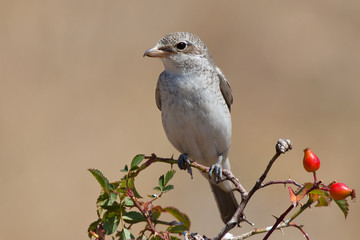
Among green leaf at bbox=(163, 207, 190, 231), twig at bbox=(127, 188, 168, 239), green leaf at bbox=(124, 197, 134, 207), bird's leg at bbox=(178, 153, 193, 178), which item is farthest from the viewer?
bird's leg at bbox=(178, 153, 193, 178)

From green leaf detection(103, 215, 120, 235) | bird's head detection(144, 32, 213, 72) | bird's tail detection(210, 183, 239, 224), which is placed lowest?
bird's tail detection(210, 183, 239, 224)

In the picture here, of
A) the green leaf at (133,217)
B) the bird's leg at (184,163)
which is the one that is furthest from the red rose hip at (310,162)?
the bird's leg at (184,163)

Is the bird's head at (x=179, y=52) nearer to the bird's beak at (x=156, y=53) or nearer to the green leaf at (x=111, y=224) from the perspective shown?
the bird's beak at (x=156, y=53)

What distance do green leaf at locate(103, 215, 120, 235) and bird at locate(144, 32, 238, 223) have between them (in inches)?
77.5

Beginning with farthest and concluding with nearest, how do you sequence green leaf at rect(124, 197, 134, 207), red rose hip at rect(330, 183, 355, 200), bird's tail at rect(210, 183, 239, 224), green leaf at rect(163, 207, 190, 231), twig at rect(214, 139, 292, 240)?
bird's tail at rect(210, 183, 239, 224), green leaf at rect(163, 207, 190, 231), green leaf at rect(124, 197, 134, 207), red rose hip at rect(330, 183, 355, 200), twig at rect(214, 139, 292, 240)

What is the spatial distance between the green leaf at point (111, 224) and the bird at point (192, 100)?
1.97 metres

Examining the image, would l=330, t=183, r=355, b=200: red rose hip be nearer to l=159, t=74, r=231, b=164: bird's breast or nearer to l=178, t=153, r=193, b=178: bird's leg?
l=178, t=153, r=193, b=178: bird's leg

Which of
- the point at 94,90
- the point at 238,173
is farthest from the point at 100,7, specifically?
the point at 238,173

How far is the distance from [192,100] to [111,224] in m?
2.37

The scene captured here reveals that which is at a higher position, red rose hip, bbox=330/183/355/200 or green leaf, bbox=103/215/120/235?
red rose hip, bbox=330/183/355/200

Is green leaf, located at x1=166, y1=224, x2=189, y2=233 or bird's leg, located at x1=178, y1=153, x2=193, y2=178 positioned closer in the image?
green leaf, located at x1=166, y1=224, x2=189, y2=233

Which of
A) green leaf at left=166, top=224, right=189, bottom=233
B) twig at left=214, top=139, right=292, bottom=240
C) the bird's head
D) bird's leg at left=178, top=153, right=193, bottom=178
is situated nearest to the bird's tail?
bird's leg at left=178, top=153, right=193, bottom=178

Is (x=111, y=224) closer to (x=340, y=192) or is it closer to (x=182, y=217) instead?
(x=182, y=217)

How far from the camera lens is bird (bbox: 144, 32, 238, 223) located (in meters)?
4.57
